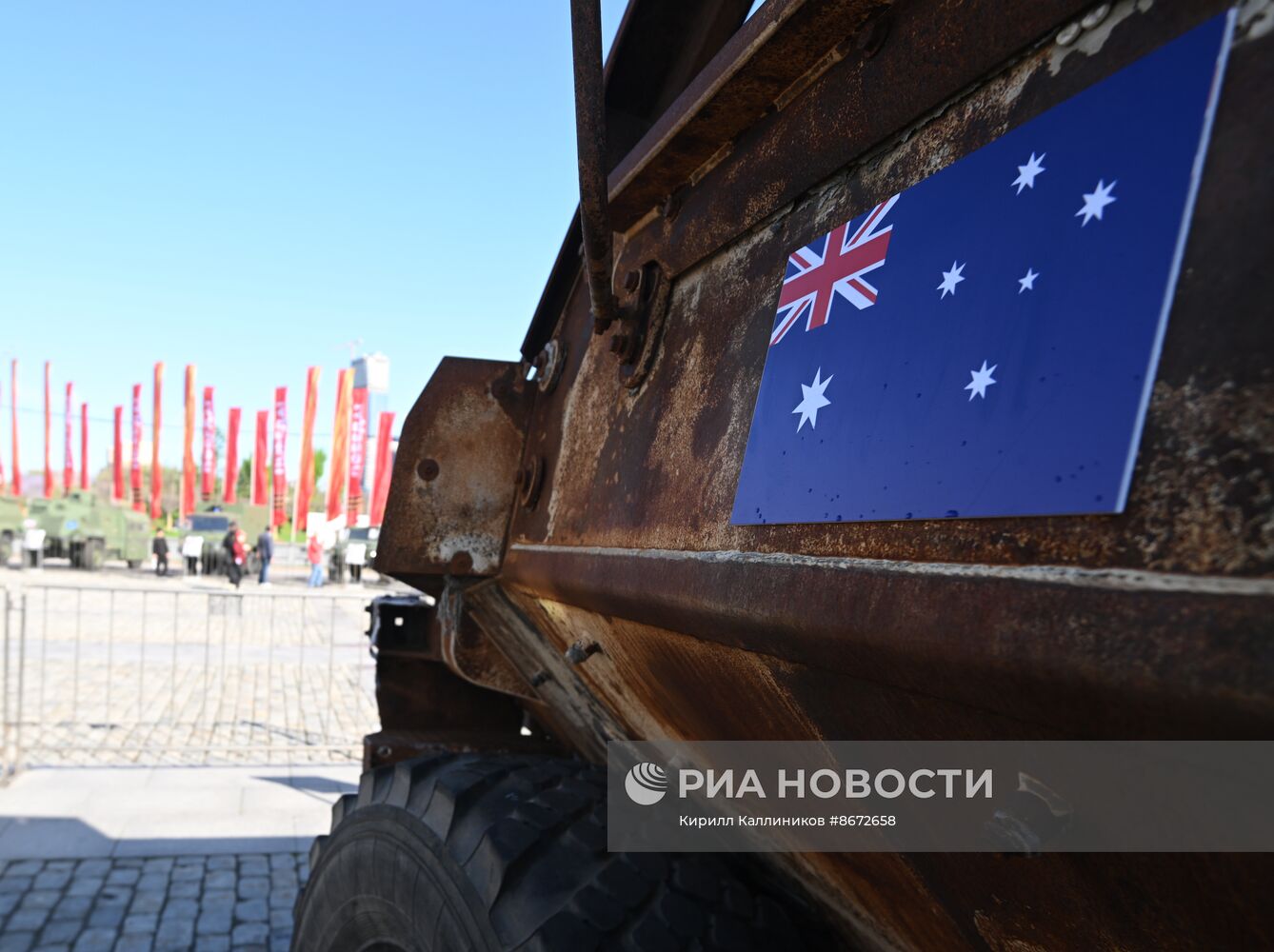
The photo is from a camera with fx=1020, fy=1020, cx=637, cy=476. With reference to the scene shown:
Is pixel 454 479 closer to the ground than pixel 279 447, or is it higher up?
higher up

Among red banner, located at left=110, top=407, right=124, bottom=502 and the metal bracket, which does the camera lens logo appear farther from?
red banner, located at left=110, top=407, right=124, bottom=502

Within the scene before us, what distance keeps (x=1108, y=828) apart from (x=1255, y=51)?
0.59m

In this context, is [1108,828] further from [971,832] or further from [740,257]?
[740,257]

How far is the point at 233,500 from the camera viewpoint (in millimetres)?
32156

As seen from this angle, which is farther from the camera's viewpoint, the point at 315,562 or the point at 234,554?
the point at 315,562

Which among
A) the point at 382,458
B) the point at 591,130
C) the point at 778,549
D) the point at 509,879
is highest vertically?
the point at 591,130

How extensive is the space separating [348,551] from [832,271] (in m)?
26.7

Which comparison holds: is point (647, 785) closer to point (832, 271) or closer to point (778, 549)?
point (778, 549)

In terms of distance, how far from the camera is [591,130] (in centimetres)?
150

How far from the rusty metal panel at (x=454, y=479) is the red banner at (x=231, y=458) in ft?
102

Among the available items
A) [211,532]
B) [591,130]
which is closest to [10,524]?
[211,532]

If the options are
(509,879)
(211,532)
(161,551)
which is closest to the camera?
(509,879)

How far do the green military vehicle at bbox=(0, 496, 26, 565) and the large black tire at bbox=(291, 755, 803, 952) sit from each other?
3041 centimetres

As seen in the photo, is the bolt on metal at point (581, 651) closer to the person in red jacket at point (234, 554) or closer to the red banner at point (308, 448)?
the person in red jacket at point (234, 554)
